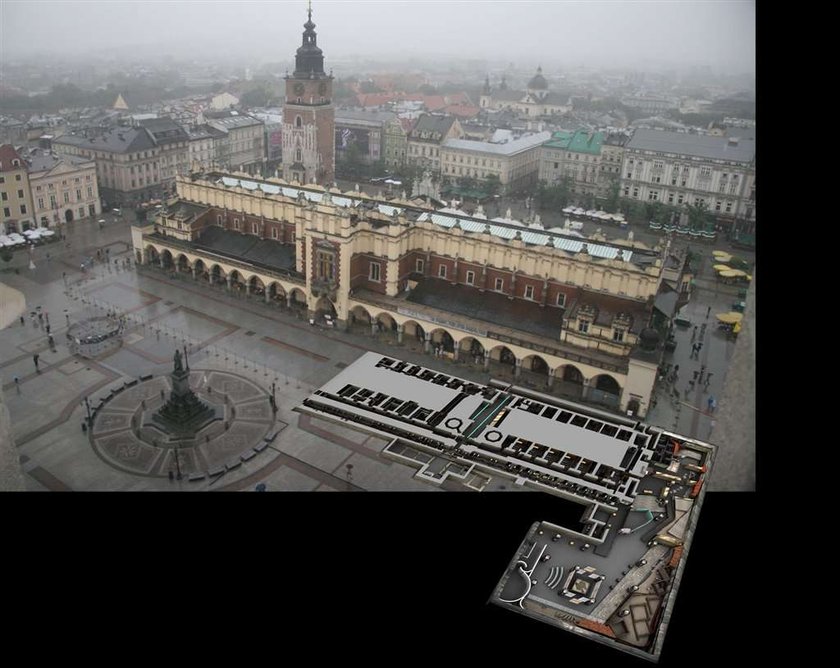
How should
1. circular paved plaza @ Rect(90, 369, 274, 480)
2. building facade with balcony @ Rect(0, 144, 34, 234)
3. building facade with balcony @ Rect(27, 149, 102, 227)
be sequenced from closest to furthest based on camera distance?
circular paved plaza @ Rect(90, 369, 274, 480), building facade with balcony @ Rect(0, 144, 34, 234), building facade with balcony @ Rect(27, 149, 102, 227)

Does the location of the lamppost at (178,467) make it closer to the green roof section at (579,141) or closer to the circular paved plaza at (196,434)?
the circular paved plaza at (196,434)

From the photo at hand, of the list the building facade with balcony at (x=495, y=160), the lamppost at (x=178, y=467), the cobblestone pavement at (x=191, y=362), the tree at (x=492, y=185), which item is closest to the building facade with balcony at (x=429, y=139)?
the building facade with balcony at (x=495, y=160)

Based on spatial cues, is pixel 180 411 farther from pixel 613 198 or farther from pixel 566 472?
pixel 613 198

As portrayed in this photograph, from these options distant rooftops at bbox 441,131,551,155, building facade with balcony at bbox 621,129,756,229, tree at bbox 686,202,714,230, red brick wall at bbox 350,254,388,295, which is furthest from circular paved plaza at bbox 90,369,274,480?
distant rooftops at bbox 441,131,551,155

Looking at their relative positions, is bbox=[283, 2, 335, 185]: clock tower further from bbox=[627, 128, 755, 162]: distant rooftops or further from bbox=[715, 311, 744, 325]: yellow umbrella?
bbox=[715, 311, 744, 325]: yellow umbrella

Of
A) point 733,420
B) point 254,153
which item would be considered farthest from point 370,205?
point 254,153

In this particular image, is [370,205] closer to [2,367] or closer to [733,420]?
[2,367]
